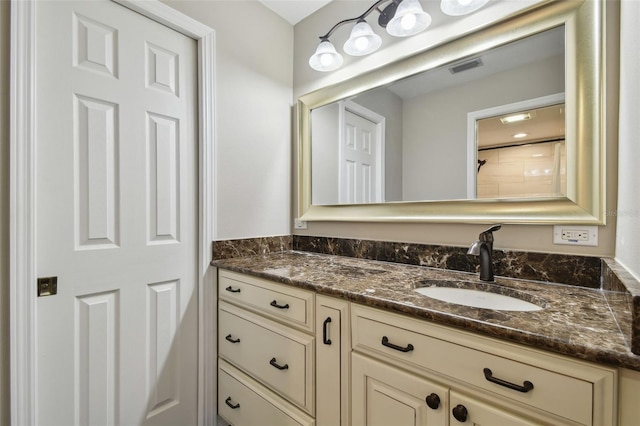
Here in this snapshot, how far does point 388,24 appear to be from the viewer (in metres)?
1.40

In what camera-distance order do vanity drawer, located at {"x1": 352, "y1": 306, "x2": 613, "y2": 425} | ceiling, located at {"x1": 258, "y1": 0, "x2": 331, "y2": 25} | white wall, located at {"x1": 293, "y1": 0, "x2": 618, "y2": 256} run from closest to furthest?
vanity drawer, located at {"x1": 352, "y1": 306, "x2": 613, "y2": 425}
white wall, located at {"x1": 293, "y1": 0, "x2": 618, "y2": 256}
ceiling, located at {"x1": 258, "y1": 0, "x2": 331, "y2": 25}

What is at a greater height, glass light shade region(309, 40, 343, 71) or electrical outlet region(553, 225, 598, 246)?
glass light shade region(309, 40, 343, 71)

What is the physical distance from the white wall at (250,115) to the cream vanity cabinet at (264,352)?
452 mm

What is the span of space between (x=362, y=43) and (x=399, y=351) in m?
1.52

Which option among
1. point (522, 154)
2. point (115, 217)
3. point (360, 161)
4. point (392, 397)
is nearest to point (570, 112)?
point (522, 154)

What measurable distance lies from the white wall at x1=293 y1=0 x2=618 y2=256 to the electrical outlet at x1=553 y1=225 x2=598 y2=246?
0.06 ft

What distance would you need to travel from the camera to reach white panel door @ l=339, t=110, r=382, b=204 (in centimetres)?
164

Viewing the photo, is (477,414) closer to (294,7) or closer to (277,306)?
(277,306)

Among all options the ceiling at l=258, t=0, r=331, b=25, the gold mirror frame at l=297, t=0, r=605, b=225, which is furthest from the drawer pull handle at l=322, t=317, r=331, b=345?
the ceiling at l=258, t=0, r=331, b=25

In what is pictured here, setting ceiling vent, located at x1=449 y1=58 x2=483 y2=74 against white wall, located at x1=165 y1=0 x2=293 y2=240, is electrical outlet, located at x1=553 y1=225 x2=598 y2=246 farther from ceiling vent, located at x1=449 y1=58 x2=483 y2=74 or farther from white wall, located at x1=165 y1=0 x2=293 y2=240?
white wall, located at x1=165 y1=0 x2=293 y2=240

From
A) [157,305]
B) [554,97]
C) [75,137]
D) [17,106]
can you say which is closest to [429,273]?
[554,97]

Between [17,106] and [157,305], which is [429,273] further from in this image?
[17,106]

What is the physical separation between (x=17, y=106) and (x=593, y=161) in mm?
2096

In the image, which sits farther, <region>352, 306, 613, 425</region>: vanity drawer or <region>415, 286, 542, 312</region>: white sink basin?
<region>415, 286, 542, 312</region>: white sink basin
